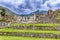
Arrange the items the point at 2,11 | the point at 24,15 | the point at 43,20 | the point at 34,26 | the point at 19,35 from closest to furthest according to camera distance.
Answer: the point at 19,35
the point at 34,26
the point at 43,20
the point at 24,15
the point at 2,11

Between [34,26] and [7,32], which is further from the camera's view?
[34,26]

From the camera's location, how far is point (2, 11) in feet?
111

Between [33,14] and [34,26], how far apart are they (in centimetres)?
1250

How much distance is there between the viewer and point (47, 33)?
15836mm

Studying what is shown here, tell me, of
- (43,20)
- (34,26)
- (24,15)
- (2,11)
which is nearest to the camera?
(34,26)

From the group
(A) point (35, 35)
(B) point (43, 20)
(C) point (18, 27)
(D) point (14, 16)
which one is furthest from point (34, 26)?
(D) point (14, 16)

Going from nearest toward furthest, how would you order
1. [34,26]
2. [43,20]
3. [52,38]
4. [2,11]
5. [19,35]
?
[52,38] < [19,35] < [34,26] < [43,20] < [2,11]

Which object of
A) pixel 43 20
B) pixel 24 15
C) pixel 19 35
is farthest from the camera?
pixel 24 15

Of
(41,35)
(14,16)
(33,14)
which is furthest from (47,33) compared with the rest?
(14,16)

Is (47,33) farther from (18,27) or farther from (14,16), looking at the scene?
(14,16)

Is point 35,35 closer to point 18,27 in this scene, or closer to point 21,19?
point 18,27

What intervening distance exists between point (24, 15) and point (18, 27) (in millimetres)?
12092

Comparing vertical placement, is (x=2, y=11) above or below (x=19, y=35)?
above

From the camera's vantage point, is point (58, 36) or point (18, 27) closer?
point (58, 36)
